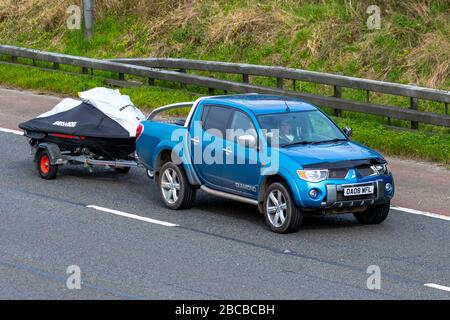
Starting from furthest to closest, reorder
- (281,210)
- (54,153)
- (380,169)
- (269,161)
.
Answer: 1. (54,153)
2. (380,169)
3. (269,161)
4. (281,210)

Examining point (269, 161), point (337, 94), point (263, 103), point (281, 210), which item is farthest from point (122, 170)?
point (337, 94)

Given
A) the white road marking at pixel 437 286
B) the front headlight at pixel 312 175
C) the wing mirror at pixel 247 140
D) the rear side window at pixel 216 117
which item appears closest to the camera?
the white road marking at pixel 437 286

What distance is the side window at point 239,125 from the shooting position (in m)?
15.1

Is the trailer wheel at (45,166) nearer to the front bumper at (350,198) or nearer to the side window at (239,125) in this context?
the side window at (239,125)

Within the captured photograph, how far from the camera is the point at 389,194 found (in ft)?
47.8

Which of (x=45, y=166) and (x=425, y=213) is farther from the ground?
(x=45, y=166)

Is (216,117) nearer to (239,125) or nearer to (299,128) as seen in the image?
(239,125)

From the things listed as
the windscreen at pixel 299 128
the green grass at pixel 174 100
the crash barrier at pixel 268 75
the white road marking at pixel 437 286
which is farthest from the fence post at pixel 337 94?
the white road marking at pixel 437 286

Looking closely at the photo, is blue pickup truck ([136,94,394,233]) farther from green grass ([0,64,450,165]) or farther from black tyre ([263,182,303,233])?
green grass ([0,64,450,165])

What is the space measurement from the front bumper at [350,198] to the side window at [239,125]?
154cm

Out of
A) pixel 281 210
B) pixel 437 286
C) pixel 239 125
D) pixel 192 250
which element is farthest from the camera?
pixel 239 125

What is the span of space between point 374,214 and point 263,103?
220cm

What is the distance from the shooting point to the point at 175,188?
1581cm
